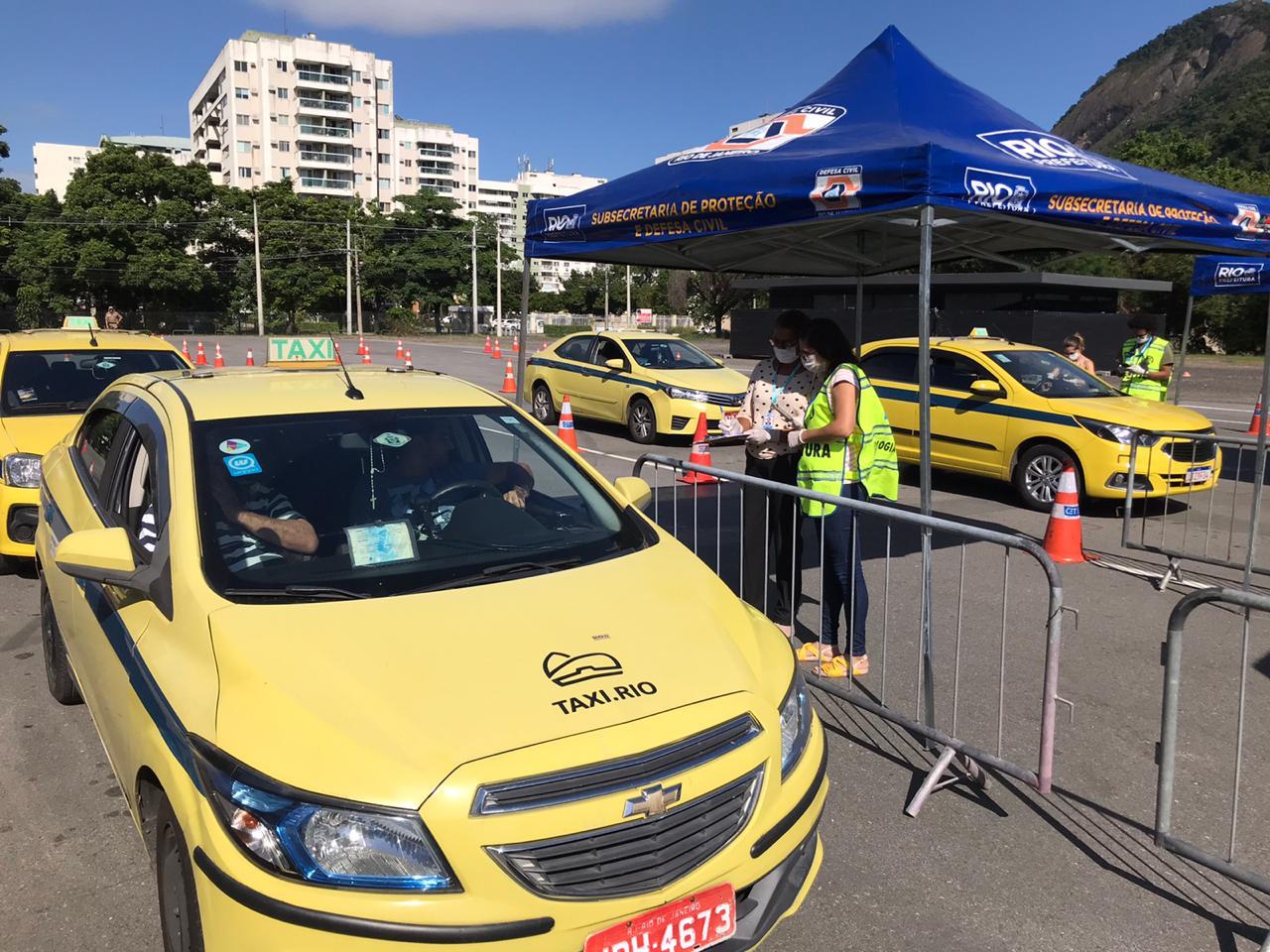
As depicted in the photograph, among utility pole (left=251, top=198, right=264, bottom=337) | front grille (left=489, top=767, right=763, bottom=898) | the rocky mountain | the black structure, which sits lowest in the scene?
front grille (left=489, top=767, right=763, bottom=898)

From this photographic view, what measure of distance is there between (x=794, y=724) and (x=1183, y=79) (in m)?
196

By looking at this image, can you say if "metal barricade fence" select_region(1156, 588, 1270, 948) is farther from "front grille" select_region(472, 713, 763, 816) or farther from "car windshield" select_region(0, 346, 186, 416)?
"car windshield" select_region(0, 346, 186, 416)

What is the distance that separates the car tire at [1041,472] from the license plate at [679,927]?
7.97 meters

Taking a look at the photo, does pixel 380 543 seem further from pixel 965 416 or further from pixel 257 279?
pixel 257 279

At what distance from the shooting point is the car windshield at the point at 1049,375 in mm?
9727

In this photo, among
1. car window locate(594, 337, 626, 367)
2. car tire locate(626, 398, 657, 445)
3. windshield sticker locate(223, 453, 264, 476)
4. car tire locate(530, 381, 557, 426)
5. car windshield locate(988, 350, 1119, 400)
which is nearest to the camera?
windshield sticker locate(223, 453, 264, 476)

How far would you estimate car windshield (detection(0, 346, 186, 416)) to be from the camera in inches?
264

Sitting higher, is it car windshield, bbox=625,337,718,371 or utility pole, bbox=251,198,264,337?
utility pole, bbox=251,198,264,337

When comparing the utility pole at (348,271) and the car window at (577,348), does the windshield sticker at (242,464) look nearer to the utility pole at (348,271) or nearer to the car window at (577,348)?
the car window at (577,348)

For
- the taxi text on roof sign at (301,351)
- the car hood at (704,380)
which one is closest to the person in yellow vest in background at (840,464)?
the taxi text on roof sign at (301,351)

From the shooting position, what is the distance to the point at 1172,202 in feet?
16.3

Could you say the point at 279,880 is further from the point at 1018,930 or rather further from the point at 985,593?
the point at 985,593

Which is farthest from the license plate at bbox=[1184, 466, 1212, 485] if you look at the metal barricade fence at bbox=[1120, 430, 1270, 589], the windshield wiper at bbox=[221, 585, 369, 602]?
the windshield wiper at bbox=[221, 585, 369, 602]

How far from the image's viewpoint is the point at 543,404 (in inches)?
622
